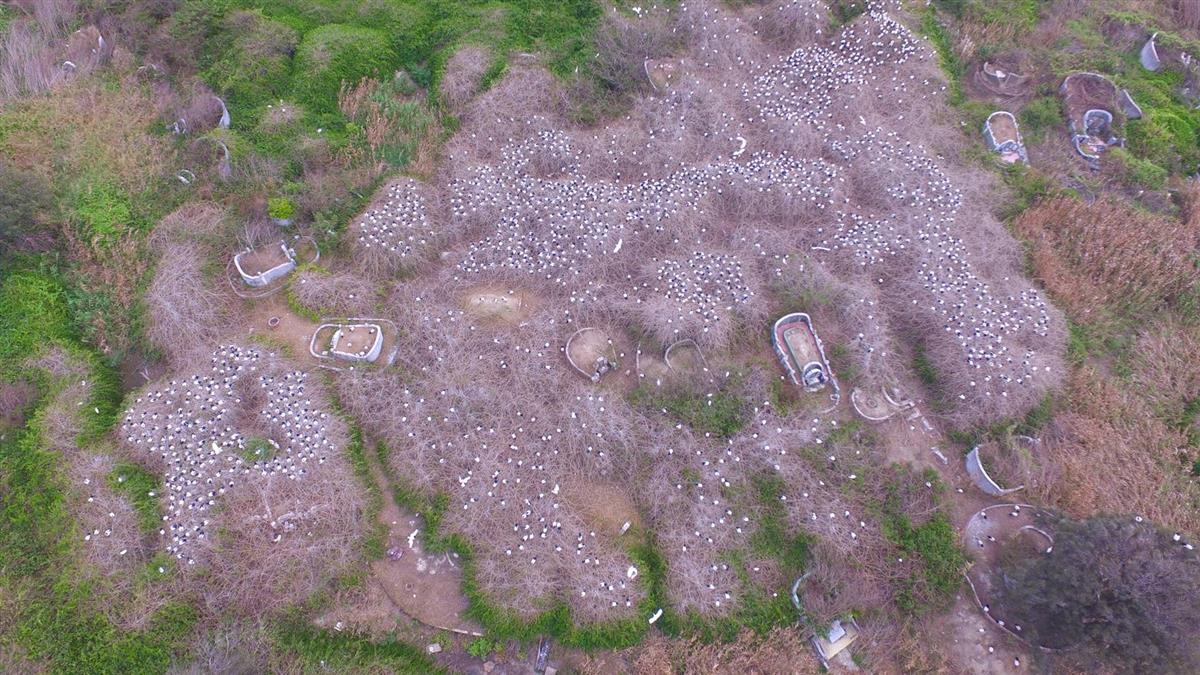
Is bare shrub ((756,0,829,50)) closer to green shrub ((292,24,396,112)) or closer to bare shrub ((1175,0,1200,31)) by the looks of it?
bare shrub ((1175,0,1200,31))

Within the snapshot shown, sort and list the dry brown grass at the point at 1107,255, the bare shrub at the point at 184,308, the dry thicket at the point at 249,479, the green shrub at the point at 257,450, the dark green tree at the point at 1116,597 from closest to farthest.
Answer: the dark green tree at the point at 1116,597, the dry thicket at the point at 249,479, the green shrub at the point at 257,450, the bare shrub at the point at 184,308, the dry brown grass at the point at 1107,255

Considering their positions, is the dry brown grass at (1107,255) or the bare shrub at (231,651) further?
the dry brown grass at (1107,255)

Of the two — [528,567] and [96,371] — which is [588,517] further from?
[96,371]

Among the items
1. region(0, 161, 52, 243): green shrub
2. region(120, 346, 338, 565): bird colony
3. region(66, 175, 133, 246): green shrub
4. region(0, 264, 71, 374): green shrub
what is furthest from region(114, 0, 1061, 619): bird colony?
region(0, 161, 52, 243): green shrub

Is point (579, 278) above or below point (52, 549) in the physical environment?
above

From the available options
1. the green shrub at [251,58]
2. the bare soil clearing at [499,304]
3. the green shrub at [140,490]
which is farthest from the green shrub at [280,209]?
the green shrub at [140,490]

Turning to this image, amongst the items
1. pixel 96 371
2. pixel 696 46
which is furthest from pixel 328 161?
pixel 696 46

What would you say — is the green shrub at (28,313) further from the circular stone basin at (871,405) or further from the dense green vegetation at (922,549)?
the dense green vegetation at (922,549)
